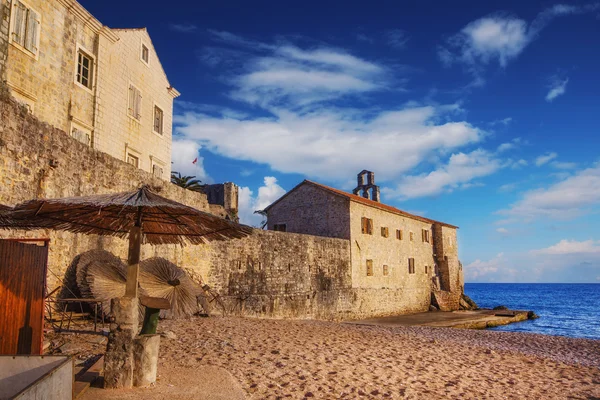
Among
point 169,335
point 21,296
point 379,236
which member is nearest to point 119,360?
point 21,296

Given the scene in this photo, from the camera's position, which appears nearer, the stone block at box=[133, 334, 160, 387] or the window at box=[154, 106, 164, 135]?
the stone block at box=[133, 334, 160, 387]

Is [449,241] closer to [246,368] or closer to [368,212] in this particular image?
[368,212]

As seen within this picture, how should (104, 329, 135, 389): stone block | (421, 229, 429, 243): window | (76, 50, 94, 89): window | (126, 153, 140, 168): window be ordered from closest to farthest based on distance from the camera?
(104, 329, 135, 389): stone block
(76, 50, 94, 89): window
(126, 153, 140, 168): window
(421, 229, 429, 243): window

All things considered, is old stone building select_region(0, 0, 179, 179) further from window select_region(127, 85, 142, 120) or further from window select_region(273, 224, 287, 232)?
window select_region(273, 224, 287, 232)

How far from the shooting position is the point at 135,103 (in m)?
19.9

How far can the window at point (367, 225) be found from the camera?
91.7ft

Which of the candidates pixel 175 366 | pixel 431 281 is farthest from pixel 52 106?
pixel 431 281

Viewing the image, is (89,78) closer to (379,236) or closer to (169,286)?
(169,286)

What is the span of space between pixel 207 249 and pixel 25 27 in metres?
9.47

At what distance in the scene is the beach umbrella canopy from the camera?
6262 millimetres

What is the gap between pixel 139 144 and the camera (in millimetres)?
19953

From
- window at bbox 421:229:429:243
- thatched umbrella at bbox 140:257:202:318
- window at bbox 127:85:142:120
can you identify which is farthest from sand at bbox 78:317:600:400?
window at bbox 421:229:429:243

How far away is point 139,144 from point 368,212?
49.2 feet

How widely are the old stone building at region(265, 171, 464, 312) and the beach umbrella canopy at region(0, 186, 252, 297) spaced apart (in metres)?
19.2
